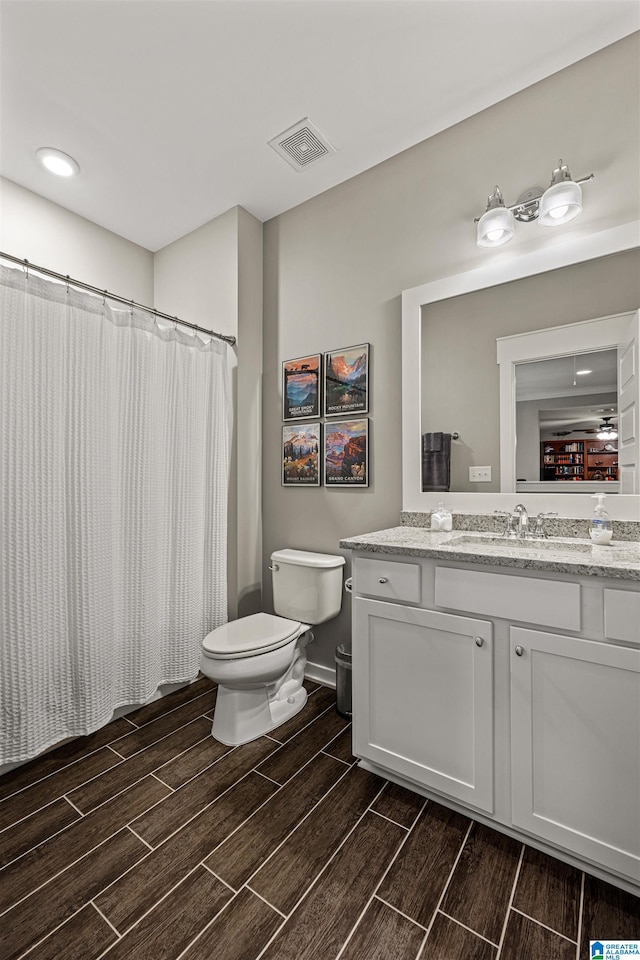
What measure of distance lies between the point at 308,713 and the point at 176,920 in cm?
99

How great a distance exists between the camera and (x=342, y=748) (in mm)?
1773

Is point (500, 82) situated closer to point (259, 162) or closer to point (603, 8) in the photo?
point (603, 8)

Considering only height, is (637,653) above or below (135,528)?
below

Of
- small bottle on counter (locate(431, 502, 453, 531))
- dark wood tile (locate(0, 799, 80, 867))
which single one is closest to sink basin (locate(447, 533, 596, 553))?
small bottle on counter (locate(431, 502, 453, 531))

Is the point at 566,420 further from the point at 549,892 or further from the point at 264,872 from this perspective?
the point at 264,872

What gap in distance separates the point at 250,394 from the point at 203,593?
3.75ft

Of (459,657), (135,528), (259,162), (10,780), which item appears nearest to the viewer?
(459,657)

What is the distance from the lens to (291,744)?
1806mm

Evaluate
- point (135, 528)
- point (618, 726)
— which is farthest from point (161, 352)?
point (618, 726)

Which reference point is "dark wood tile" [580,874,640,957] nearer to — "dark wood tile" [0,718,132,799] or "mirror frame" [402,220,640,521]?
"mirror frame" [402,220,640,521]

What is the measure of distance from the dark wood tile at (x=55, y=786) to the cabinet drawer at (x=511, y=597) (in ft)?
4.73

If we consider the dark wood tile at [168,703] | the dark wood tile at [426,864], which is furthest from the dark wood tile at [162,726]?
the dark wood tile at [426,864]

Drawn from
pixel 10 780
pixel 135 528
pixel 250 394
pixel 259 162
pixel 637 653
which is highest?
pixel 259 162

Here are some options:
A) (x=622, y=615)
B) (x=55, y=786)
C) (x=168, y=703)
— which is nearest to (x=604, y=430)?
(x=622, y=615)
